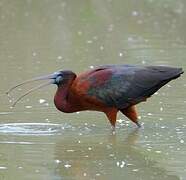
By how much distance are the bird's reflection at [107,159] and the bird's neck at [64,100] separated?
41cm

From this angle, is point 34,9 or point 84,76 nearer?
point 84,76

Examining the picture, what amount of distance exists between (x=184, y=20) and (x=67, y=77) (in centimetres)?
1093

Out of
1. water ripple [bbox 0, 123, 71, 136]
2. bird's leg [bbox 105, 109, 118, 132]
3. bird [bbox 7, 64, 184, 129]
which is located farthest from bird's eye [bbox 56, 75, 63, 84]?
bird's leg [bbox 105, 109, 118, 132]

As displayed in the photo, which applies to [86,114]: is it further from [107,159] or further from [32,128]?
[107,159]

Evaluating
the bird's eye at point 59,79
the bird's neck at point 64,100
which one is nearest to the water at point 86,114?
the bird's neck at point 64,100

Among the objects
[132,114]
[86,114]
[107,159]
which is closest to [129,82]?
[132,114]

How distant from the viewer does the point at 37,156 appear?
807cm

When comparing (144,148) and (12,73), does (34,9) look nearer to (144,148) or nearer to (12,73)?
(12,73)

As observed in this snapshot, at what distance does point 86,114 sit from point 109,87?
2.92 feet

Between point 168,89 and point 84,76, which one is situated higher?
point 84,76

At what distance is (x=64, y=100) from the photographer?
9.12 metres

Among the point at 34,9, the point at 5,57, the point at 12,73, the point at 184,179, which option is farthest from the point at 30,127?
the point at 34,9

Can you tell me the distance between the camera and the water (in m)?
7.79

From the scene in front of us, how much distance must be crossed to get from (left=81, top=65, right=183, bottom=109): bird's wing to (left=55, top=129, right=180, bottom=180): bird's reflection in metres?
0.42
